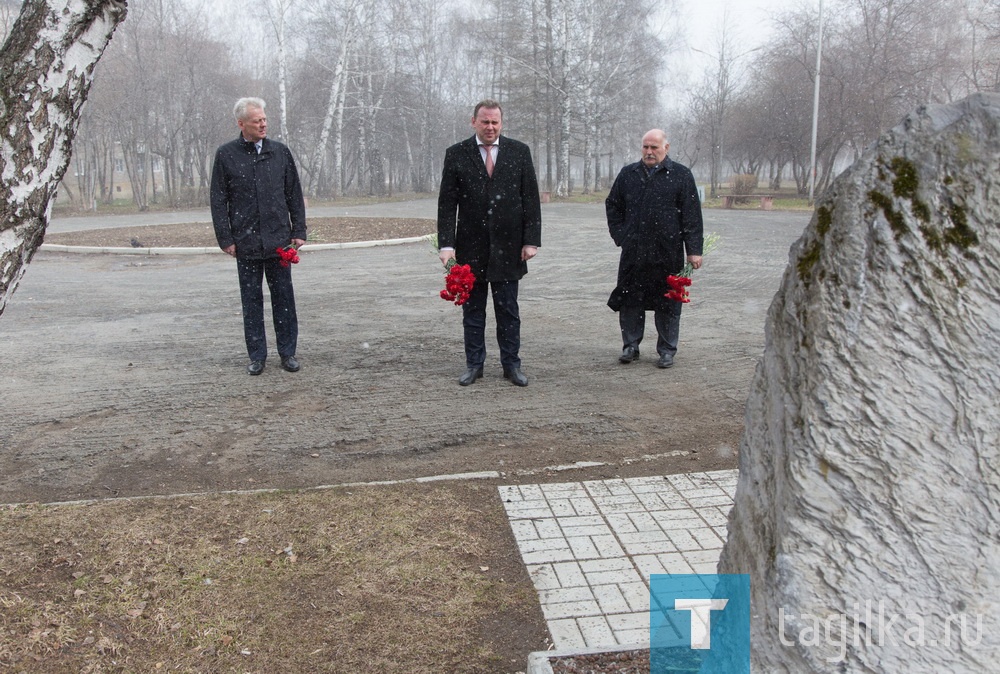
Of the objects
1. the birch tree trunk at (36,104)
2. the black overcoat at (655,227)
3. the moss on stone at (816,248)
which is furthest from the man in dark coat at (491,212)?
the moss on stone at (816,248)

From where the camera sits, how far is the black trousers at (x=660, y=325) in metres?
7.18

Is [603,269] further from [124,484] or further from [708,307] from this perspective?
[124,484]

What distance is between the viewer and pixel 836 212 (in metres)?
1.89

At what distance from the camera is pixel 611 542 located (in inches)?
160

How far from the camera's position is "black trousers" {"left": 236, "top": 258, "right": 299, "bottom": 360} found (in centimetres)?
693

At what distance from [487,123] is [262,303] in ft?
7.69

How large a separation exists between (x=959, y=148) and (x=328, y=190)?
45.9 metres

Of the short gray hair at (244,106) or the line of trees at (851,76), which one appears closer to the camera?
the short gray hair at (244,106)

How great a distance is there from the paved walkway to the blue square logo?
7 centimetres

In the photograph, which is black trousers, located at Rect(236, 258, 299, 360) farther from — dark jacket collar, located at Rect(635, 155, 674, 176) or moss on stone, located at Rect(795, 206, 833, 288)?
moss on stone, located at Rect(795, 206, 833, 288)

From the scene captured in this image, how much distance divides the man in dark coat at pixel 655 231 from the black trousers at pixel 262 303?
2721 mm

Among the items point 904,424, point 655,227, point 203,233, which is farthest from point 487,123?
point 203,233

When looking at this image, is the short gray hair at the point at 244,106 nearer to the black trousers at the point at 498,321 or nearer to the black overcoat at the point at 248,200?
the black overcoat at the point at 248,200

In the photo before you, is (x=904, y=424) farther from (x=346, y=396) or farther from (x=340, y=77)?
(x=340, y=77)
